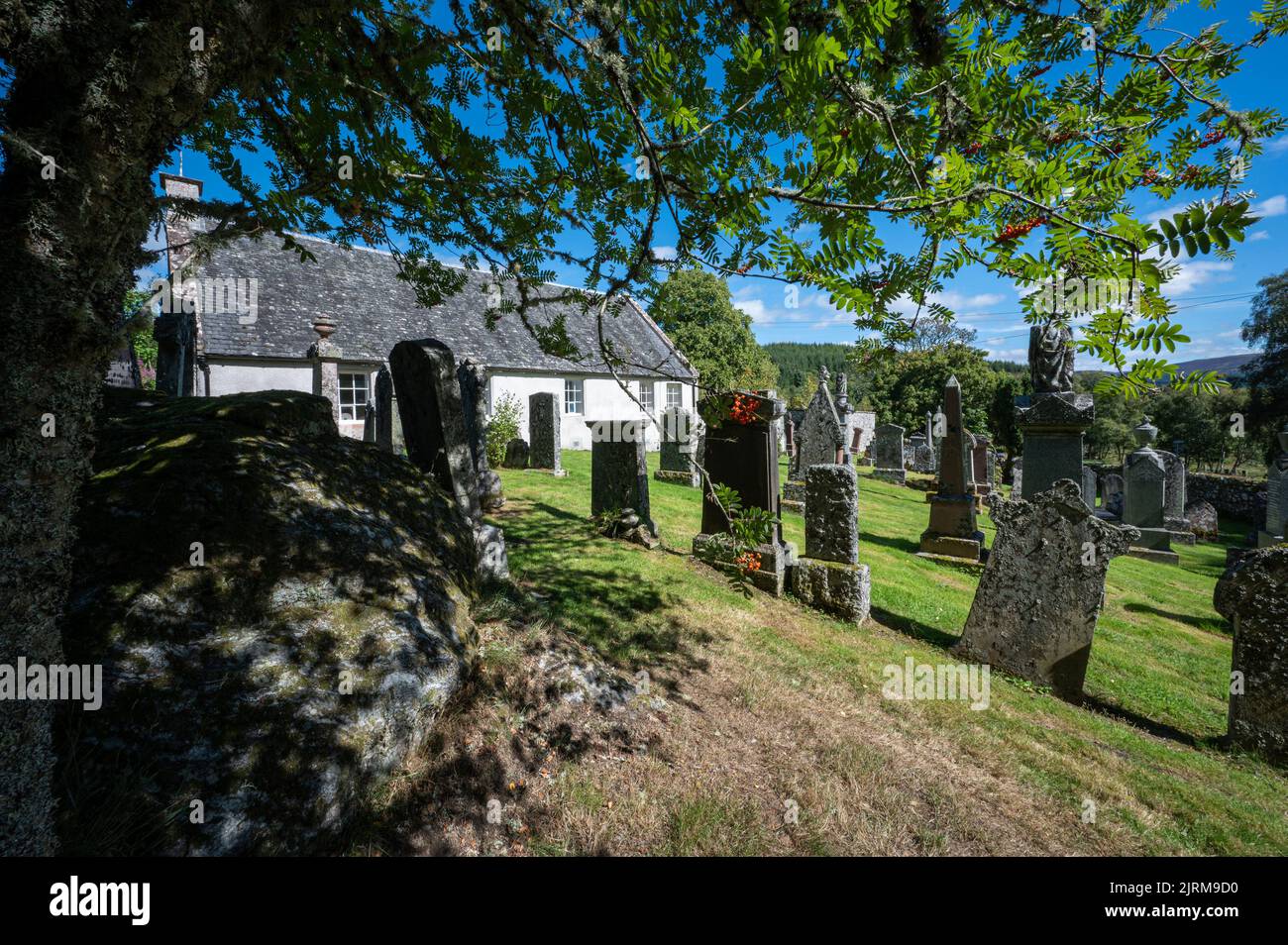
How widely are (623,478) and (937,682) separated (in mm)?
4857

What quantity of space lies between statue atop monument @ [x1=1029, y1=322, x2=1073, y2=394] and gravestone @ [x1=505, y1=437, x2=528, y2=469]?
459 inches

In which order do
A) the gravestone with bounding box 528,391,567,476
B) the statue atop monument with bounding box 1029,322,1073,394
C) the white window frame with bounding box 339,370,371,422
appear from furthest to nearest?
the white window frame with bounding box 339,370,371,422, the gravestone with bounding box 528,391,567,476, the statue atop monument with bounding box 1029,322,1073,394

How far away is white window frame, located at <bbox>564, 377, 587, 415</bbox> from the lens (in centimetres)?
2194

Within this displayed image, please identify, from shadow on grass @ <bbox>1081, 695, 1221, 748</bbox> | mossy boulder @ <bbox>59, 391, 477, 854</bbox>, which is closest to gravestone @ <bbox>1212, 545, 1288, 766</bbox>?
shadow on grass @ <bbox>1081, 695, 1221, 748</bbox>

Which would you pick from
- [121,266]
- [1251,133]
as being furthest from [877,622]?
[121,266]

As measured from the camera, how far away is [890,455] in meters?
21.1

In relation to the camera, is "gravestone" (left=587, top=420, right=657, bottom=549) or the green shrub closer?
"gravestone" (left=587, top=420, right=657, bottom=549)

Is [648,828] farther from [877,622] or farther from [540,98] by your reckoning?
[877,622]

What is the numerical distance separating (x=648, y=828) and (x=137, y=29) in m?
3.37

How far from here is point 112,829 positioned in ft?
5.74
